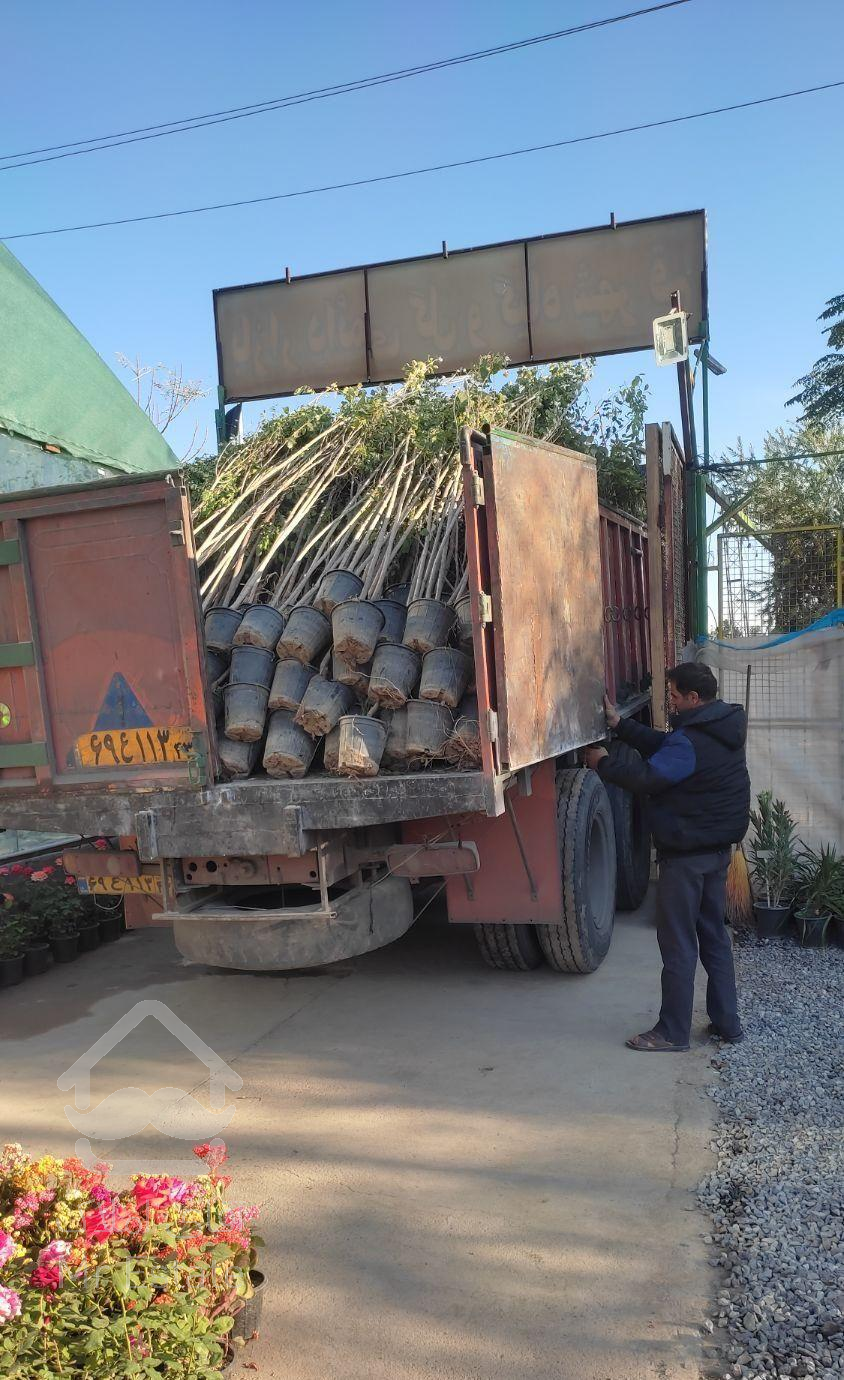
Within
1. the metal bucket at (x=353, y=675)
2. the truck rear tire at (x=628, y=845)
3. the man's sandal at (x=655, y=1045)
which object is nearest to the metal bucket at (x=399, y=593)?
the metal bucket at (x=353, y=675)

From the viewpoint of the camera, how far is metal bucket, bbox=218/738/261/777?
433 centimetres

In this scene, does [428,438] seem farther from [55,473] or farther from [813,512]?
[813,512]

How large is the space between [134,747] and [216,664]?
0.55 m

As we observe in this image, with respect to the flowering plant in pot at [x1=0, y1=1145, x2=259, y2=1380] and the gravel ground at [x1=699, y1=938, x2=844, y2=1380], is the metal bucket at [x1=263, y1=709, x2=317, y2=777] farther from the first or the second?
the gravel ground at [x1=699, y1=938, x2=844, y2=1380]

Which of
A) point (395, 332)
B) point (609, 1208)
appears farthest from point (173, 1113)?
point (395, 332)

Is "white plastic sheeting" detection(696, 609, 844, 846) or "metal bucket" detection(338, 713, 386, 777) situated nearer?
"metal bucket" detection(338, 713, 386, 777)

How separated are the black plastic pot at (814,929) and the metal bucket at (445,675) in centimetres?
305

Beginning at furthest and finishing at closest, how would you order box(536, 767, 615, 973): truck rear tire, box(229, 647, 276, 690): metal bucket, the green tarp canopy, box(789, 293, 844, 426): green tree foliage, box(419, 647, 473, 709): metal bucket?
box(789, 293, 844, 426): green tree foliage
the green tarp canopy
box(536, 767, 615, 973): truck rear tire
box(229, 647, 276, 690): metal bucket
box(419, 647, 473, 709): metal bucket

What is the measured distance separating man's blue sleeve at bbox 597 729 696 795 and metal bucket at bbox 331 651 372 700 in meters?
1.25

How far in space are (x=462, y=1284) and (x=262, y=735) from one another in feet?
7.50

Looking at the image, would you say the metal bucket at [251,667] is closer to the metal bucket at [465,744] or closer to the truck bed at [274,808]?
the truck bed at [274,808]

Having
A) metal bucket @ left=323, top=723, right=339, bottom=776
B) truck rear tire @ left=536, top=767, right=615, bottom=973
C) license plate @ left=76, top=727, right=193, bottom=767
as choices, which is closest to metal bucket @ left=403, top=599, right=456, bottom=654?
metal bucket @ left=323, top=723, right=339, bottom=776

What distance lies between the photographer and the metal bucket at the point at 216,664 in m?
4.56

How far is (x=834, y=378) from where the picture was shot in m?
22.1
